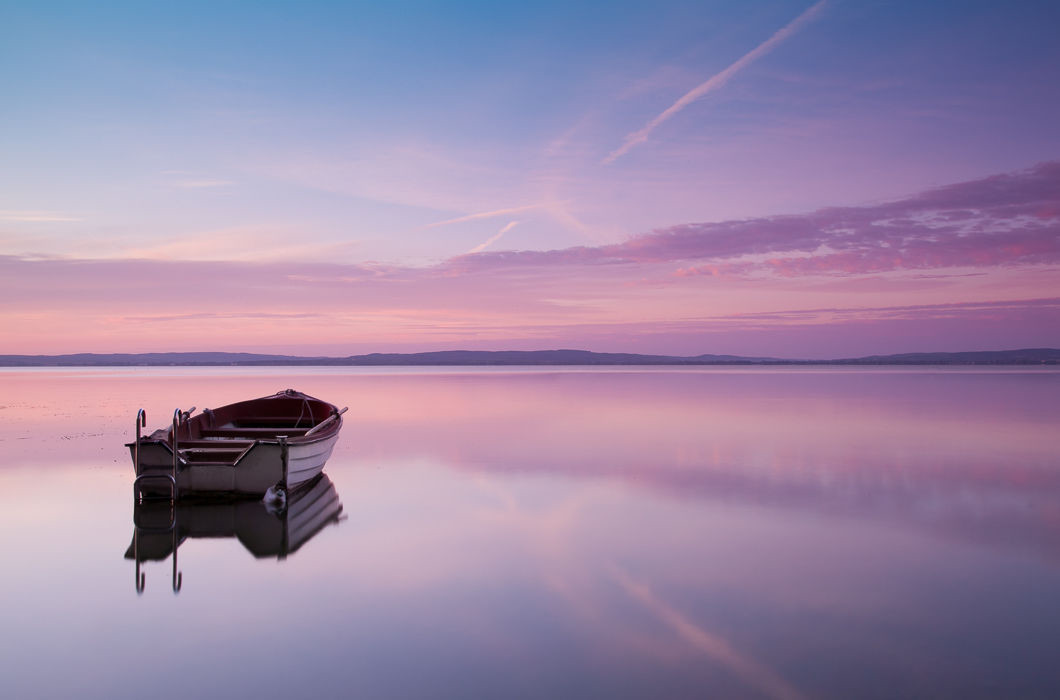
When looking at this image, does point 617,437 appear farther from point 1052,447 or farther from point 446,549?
point 446,549

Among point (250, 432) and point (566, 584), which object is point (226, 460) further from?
point (566, 584)

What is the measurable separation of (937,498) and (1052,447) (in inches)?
321

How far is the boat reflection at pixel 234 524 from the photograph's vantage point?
856 centimetres


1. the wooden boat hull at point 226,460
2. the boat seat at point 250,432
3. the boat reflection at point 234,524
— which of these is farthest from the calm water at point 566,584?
the boat seat at point 250,432

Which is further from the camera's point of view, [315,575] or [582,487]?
[582,487]

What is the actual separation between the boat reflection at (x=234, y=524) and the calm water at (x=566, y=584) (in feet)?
0.36

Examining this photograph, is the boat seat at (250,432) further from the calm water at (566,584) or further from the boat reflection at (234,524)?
the boat reflection at (234,524)

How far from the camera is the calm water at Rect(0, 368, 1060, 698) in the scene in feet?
16.6

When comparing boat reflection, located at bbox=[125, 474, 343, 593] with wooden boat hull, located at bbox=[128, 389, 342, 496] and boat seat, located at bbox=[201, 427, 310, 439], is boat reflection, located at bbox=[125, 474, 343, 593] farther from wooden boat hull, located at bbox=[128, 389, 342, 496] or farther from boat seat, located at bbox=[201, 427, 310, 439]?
boat seat, located at bbox=[201, 427, 310, 439]

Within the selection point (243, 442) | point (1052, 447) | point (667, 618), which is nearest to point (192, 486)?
point (243, 442)

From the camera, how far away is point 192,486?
11102mm

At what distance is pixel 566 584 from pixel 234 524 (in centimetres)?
524

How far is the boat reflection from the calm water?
0.11m

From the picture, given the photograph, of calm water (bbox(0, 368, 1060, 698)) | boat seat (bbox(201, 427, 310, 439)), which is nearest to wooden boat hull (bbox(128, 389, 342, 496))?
boat seat (bbox(201, 427, 310, 439))
